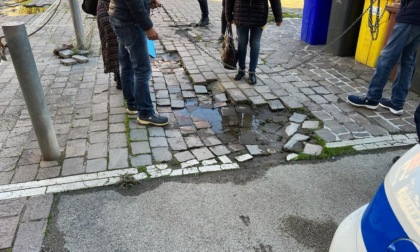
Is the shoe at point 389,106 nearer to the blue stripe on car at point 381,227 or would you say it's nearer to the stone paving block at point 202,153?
the stone paving block at point 202,153

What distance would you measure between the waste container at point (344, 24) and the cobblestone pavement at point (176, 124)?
0.33m

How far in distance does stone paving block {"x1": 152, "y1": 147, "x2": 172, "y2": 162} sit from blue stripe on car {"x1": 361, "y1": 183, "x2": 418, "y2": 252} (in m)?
2.13

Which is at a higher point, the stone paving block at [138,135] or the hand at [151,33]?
the hand at [151,33]

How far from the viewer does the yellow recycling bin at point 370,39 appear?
5.43m

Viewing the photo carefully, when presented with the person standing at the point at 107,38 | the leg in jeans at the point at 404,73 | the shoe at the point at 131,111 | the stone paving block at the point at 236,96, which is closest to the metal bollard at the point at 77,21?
the person standing at the point at 107,38

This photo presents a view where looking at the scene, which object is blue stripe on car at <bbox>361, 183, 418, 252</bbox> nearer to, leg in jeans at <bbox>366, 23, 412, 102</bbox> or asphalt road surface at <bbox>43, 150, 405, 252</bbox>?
asphalt road surface at <bbox>43, 150, 405, 252</bbox>

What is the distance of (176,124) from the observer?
416 centimetres

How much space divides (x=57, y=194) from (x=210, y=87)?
2876 mm

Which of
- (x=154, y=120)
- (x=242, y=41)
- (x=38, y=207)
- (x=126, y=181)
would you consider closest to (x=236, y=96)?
(x=242, y=41)

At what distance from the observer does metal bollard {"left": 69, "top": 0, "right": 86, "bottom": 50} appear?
6.23m

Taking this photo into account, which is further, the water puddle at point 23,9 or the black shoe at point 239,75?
the water puddle at point 23,9

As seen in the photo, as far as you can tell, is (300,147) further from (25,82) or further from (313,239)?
(25,82)

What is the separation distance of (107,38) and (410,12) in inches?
142

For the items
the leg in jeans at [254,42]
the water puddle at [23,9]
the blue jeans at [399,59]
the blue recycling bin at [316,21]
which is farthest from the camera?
the water puddle at [23,9]
